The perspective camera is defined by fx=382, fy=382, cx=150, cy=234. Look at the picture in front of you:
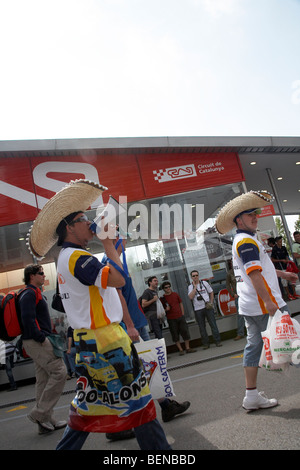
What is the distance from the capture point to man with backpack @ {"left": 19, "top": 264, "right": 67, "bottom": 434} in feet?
14.5

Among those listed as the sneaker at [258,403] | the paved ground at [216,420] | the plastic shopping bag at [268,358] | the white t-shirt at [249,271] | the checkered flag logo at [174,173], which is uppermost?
the checkered flag logo at [174,173]

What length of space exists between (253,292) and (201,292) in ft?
19.6

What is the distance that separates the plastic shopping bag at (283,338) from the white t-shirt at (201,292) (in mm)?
6162

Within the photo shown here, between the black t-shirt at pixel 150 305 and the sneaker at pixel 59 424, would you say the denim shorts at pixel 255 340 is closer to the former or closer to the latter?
the sneaker at pixel 59 424

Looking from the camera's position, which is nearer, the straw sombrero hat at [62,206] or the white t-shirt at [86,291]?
the white t-shirt at [86,291]

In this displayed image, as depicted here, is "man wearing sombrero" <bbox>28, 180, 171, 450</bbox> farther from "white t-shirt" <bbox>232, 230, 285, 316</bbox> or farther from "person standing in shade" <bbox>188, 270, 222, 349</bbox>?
"person standing in shade" <bbox>188, 270, 222, 349</bbox>

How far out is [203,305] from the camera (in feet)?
31.0

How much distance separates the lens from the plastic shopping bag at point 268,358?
3287 millimetres

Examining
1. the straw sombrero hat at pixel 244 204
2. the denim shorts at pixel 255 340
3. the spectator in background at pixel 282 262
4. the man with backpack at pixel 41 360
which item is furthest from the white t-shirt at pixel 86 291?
the spectator in background at pixel 282 262

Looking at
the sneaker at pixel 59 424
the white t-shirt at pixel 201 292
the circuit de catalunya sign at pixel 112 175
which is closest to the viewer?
the sneaker at pixel 59 424

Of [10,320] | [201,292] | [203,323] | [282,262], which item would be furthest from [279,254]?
[10,320]

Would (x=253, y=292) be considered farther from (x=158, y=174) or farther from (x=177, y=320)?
(x=158, y=174)
